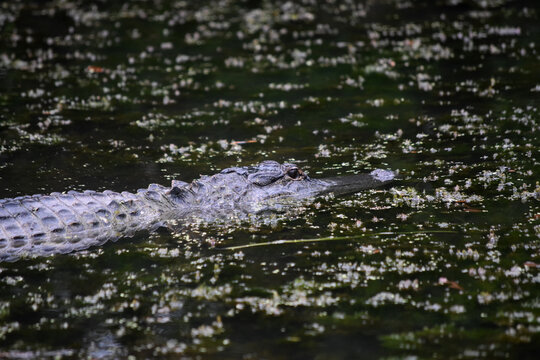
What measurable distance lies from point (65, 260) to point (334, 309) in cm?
205

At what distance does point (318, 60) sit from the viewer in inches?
433

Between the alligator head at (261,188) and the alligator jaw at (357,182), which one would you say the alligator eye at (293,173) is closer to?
the alligator head at (261,188)

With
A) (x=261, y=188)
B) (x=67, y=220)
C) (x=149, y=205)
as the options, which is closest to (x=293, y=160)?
(x=261, y=188)

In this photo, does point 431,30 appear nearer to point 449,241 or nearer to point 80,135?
point 80,135

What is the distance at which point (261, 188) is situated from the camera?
6402 millimetres

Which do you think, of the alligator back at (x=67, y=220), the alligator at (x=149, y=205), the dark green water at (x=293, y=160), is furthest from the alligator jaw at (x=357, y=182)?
the alligator back at (x=67, y=220)

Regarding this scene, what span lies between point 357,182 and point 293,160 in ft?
3.67

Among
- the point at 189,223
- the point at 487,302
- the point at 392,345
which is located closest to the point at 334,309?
the point at 392,345

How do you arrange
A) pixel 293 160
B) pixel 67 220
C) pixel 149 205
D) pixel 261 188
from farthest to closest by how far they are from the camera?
pixel 293 160, pixel 261 188, pixel 149 205, pixel 67 220

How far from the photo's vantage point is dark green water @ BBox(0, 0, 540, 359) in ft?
13.5

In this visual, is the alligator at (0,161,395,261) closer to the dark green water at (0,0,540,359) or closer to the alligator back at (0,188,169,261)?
the alligator back at (0,188,169,261)

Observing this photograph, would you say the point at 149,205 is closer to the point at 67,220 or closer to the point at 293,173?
the point at 67,220

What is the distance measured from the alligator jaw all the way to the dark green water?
0.15 metres

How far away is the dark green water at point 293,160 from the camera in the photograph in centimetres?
413
